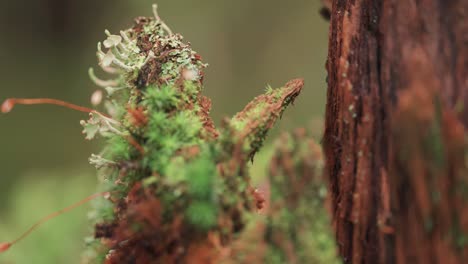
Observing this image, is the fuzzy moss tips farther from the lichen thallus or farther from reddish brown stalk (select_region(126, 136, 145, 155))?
reddish brown stalk (select_region(126, 136, 145, 155))

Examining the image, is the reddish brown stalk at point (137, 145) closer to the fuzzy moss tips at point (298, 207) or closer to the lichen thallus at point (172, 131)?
the lichen thallus at point (172, 131)

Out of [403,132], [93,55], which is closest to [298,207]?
[403,132]

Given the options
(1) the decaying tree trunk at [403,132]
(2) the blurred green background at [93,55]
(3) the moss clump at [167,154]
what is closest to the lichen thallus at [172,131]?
(3) the moss clump at [167,154]

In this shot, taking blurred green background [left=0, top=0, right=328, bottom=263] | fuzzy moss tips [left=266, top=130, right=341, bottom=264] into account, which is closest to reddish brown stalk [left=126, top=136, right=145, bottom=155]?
fuzzy moss tips [left=266, top=130, right=341, bottom=264]

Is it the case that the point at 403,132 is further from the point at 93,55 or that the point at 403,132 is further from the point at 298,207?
the point at 93,55

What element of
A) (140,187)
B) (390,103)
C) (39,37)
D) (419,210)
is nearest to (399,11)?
(390,103)

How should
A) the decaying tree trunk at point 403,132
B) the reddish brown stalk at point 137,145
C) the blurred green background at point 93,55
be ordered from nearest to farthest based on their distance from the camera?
1. the decaying tree trunk at point 403,132
2. the reddish brown stalk at point 137,145
3. the blurred green background at point 93,55

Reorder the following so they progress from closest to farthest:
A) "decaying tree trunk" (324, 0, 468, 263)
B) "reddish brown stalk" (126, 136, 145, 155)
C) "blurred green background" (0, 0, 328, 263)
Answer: "decaying tree trunk" (324, 0, 468, 263) → "reddish brown stalk" (126, 136, 145, 155) → "blurred green background" (0, 0, 328, 263)
